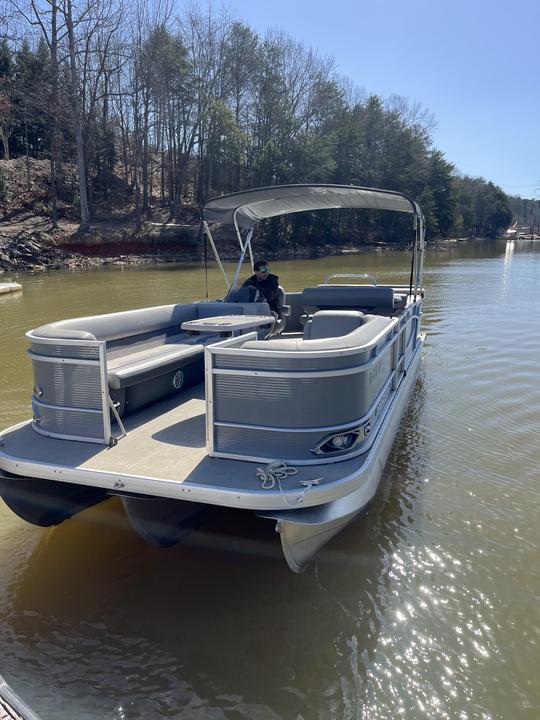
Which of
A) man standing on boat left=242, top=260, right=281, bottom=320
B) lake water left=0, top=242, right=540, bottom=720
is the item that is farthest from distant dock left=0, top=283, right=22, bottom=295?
lake water left=0, top=242, right=540, bottom=720

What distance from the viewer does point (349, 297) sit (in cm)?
654

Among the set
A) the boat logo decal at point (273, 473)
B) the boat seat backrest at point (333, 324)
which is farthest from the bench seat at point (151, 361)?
the boat logo decal at point (273, 473)

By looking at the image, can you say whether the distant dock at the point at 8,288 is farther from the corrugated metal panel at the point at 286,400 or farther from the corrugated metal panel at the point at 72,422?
the corrugated metal panel at the point at 286,400

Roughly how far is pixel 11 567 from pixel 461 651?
2.73 meters

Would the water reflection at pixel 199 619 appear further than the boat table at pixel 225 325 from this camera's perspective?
No

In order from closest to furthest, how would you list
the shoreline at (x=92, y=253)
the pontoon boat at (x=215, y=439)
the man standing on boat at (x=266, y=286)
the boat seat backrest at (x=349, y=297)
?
1. the pontoon boat at (x=215, y=439)
2. the man standing on boat at (x=266, y=286)
3. the boat seat backrest at (x=349, y=297)
4. the shoreline at (x=92, y=253)

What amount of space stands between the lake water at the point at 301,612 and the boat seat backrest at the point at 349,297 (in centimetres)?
221

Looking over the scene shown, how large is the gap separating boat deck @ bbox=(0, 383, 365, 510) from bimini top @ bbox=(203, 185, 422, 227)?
11.0ft

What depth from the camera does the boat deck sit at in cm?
256

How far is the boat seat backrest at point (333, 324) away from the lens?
428 cm

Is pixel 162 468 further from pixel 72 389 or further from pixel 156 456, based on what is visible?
pixel 72 389

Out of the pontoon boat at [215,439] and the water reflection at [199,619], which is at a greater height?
the pontoon boat at [215,439]

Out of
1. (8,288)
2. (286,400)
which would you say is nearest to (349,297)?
(286,400)

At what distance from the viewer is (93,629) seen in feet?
9.18
